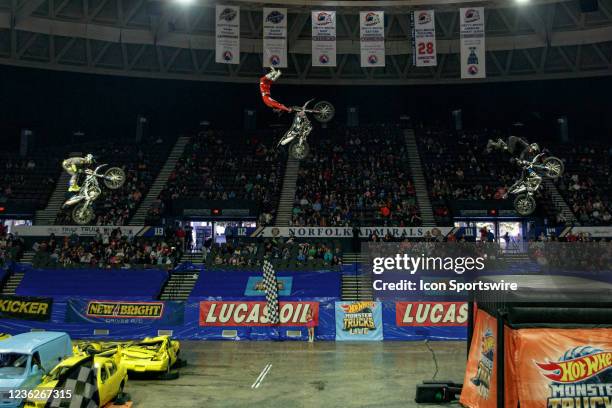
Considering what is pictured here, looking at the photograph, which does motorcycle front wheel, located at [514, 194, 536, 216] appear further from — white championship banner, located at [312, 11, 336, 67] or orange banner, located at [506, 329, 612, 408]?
orange banner, located at [506, 329, 612, 408]

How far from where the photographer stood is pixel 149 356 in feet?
51.8

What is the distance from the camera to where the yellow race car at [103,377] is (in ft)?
36.9

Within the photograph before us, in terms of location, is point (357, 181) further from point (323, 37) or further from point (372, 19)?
point (372, 19)

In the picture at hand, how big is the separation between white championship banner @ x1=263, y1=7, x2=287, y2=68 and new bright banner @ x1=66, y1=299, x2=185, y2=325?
39.5 feet

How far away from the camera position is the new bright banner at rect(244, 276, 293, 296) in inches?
1032

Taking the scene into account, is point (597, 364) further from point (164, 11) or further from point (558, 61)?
point (558, 61)

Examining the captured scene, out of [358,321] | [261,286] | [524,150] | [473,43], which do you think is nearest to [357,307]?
[358,321]

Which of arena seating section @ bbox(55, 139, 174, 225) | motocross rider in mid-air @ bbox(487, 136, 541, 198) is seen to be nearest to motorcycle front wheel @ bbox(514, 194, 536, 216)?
motocross rider in mid-air @ bbox(487, 136, 541, 198)

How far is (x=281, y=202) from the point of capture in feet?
118

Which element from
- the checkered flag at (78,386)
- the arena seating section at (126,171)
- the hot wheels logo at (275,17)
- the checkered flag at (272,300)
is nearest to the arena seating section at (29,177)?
the arena seating section at (126,171)

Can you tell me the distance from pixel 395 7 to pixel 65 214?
910 inches

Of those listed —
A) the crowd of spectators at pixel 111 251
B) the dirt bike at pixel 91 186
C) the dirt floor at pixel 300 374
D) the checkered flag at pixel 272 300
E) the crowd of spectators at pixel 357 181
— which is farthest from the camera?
the crowd of spectators at pixel 357 181

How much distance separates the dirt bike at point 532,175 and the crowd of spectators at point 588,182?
1195 cm

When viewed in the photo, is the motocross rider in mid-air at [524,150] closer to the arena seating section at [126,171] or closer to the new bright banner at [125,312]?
the new bright banner at [125,312]
